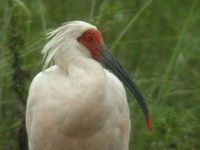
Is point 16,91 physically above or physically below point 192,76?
above

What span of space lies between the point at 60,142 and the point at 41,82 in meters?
0.44

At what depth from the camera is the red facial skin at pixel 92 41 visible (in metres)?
8.45

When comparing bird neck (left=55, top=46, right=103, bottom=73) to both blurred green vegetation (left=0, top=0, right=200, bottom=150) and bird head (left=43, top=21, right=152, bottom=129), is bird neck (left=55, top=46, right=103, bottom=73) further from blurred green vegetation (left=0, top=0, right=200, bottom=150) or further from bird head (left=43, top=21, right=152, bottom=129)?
blurred green vegetation (left=0, top=0, right=200, bottom=150)

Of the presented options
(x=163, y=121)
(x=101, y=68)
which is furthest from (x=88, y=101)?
(x=163, y=121)

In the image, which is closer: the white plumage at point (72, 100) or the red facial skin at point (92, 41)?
the white plumage at point (72, 100)

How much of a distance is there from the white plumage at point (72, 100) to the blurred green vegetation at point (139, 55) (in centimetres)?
83

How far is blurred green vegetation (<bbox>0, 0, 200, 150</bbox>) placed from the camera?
31.1 feet

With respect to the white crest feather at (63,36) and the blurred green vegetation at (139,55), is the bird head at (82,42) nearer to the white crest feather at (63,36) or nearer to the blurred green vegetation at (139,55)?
the white crest feather at (63,36)

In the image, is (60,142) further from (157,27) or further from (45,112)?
(157,27)

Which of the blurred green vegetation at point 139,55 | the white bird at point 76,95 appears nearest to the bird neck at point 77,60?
the white bird at point 76,95

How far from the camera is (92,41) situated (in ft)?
27.8

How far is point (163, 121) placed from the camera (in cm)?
930

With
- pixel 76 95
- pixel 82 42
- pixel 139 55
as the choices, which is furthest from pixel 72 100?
pixel 139 55

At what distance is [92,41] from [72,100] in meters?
0.46
